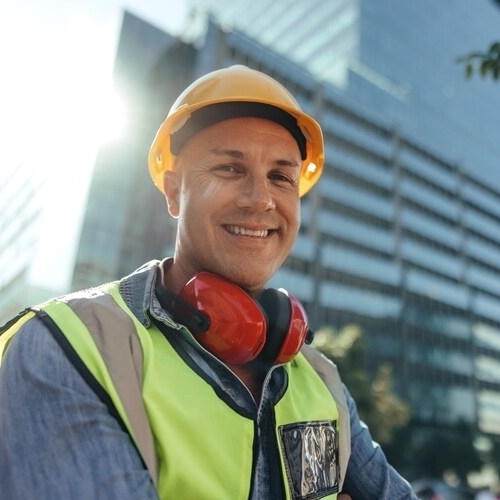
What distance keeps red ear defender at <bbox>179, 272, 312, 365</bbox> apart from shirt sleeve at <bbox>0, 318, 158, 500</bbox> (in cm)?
41

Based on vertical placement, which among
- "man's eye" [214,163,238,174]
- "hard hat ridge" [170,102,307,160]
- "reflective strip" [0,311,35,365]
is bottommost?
"reflective strip" [0,311,35,365]

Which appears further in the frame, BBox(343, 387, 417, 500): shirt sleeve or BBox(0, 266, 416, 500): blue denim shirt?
BBox(343, 387, 417, 500): shirt sleeve

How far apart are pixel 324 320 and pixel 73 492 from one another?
37.5 m

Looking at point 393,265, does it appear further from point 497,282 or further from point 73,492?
point 73,492

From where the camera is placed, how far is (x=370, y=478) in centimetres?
161

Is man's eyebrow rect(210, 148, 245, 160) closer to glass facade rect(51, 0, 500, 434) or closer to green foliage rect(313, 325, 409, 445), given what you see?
green foliage rect(313, 325, 409, 445)

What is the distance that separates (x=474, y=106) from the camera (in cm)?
6738

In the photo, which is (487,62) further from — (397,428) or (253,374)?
(397,428)

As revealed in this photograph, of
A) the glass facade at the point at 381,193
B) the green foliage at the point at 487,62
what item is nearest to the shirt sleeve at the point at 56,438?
the green foliage at the point at 487,62

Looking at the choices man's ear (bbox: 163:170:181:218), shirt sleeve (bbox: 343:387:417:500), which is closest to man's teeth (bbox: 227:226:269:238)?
man's ear (bbox: 163:170:181:218)

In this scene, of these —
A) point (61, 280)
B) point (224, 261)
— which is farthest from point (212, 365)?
point (61, 280)

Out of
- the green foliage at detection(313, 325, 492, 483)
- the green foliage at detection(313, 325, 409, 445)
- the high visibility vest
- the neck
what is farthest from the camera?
the green foliage at detection(313, 325, 492, 483)

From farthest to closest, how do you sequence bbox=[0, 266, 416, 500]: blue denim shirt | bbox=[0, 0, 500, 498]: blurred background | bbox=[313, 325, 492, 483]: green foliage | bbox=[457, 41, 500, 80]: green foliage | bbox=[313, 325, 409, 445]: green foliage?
1. bbox=[0, 0, 500, 498]: blurred background
2. bbox=[313, 325, 492, 483]: green foliage
3. bbox=[313, 325, 409, 445]: green foliage
4. bbox=[457, 41, 500, 80]: green foliage
5. bbox=[0, 266, 416, 500]: blue denim shirt

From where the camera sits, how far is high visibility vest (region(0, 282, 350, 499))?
1.03 metres
